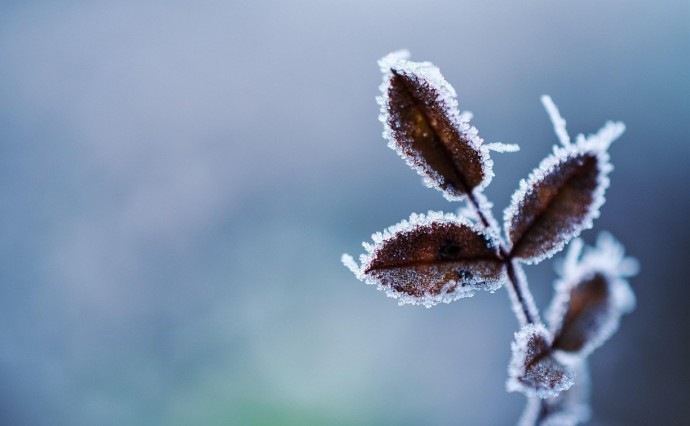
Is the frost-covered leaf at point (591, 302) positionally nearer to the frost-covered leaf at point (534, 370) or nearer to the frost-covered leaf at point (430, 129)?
the frost-covered leaf at point (534, 370)

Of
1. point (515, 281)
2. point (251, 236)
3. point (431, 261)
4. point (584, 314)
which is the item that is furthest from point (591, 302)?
point (251, 236)

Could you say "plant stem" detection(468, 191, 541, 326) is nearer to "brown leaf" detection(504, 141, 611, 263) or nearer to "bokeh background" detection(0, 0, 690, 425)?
"brown leaf" detection(504, 141, 611, 263)

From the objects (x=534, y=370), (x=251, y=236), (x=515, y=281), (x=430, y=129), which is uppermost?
(x=251, y=236)

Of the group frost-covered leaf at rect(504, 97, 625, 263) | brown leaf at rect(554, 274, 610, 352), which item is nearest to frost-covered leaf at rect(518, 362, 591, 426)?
brown leaf at rect(554, 274, 610, 352)

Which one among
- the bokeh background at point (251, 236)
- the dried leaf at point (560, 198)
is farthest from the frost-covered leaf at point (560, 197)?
the bokeh background at point (251, 236)

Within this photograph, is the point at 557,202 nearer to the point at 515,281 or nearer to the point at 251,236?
the point at 515,281
